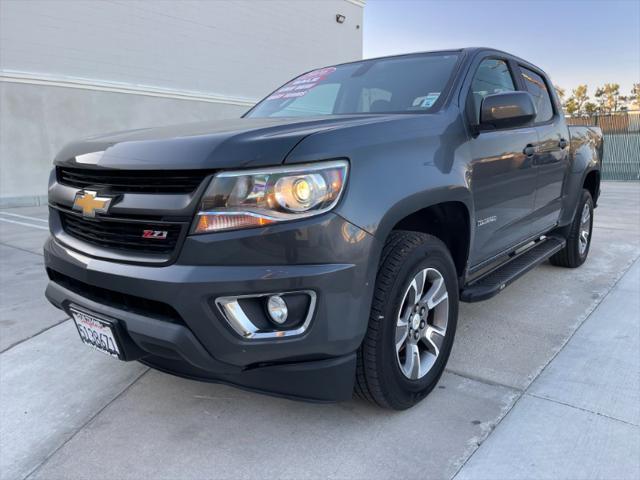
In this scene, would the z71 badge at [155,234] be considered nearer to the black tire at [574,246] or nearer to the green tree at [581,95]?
the black tire at [574,246]

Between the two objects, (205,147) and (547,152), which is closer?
(205,147)

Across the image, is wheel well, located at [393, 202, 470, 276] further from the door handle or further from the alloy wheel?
the door handle

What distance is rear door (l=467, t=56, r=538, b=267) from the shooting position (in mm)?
2781

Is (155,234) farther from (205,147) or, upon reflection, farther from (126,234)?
(205,147)

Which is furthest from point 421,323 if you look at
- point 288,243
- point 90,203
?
point 90,203

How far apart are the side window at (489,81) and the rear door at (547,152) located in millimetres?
298

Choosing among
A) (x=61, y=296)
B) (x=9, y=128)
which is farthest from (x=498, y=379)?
(x=9, y=128)

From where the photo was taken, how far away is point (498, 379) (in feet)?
8.93

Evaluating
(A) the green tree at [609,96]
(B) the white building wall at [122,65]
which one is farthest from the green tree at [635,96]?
(B) the white building wall at [122,65]

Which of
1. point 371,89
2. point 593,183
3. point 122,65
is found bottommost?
point 593,183

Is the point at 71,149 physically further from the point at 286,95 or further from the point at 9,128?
the point at 9,128

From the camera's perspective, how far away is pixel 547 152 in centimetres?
371

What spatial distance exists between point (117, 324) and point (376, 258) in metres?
1.06

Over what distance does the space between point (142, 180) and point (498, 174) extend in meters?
2.01
